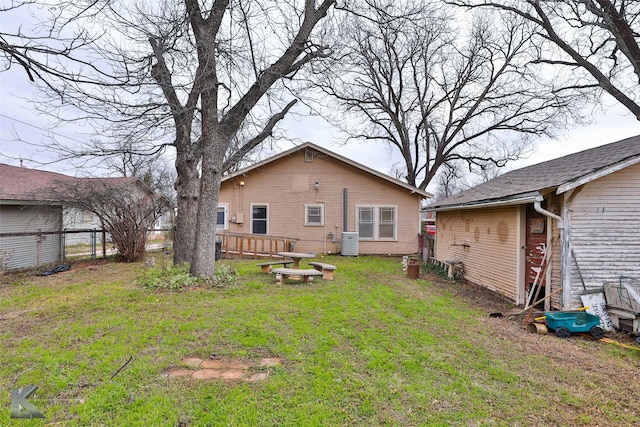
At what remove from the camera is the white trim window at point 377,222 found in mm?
14406

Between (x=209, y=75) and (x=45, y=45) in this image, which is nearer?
(x=45, y=45)

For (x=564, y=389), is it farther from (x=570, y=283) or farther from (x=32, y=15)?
(x=32, y=15)

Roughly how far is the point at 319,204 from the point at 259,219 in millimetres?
2711

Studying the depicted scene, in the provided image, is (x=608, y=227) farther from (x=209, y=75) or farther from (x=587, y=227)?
(x=209, y=75)

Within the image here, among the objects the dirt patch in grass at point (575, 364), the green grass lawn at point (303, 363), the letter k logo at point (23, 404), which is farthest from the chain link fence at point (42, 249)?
the dirt patch in grass at point (575, 364)

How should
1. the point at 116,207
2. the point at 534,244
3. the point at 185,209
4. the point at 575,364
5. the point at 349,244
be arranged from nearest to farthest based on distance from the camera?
the point at 575,364
the point at 534,244
the point at 185,209
the point at 116,207
the point at 349,244

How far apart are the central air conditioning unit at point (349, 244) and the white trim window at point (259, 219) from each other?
3.39 m

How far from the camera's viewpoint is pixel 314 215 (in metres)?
14.4

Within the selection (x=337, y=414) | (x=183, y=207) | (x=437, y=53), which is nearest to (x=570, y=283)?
(x=337, y=414)

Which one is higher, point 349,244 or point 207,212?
point 207,212

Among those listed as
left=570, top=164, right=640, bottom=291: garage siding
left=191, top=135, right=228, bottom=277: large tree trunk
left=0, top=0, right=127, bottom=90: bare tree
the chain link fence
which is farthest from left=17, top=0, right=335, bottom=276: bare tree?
left=570, top=164, right=640, bottom=291: garage siding

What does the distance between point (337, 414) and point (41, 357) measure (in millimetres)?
3355

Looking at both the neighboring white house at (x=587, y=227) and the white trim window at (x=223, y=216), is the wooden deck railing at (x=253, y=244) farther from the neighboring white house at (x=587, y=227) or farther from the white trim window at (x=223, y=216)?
the neighboring white house at (x=587, y=227)

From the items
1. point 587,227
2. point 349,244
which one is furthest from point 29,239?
point 587,227
